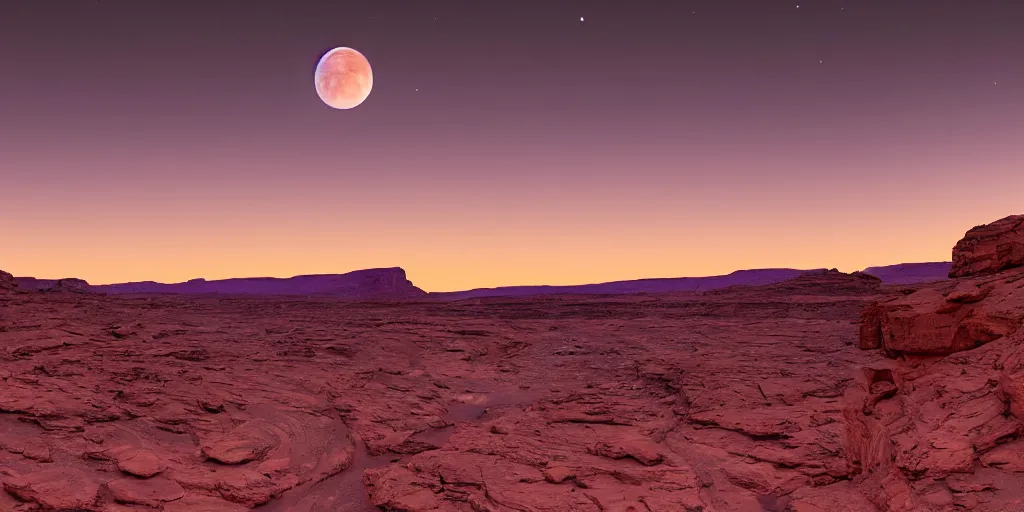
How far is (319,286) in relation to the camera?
338 ft

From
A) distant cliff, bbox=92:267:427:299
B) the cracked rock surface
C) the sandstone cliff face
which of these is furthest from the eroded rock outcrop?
distant cliff, bbox=92:267:427:299

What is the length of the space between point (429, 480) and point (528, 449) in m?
2.40

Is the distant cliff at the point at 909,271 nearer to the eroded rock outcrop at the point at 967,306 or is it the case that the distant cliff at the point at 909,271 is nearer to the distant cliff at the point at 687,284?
the distant cliff at the point at 687,284

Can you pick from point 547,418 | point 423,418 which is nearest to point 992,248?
point 547,418

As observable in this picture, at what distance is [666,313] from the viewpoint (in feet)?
97.8

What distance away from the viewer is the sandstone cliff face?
512 inches

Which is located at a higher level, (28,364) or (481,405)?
(28,364)

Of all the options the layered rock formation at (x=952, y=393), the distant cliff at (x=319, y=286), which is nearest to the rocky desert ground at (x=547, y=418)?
the layered rock formation at (x=952, y=393)

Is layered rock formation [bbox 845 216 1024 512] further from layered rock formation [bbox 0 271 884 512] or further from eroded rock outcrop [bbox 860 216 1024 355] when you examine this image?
layered rock formation [bbox 0 271 884 512]

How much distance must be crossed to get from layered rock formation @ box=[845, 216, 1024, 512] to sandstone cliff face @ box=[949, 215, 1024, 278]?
24 millimetres

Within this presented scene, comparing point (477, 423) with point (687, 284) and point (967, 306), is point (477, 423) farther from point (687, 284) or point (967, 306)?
point (687, 284)

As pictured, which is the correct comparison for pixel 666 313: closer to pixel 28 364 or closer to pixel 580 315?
pixel 580 315

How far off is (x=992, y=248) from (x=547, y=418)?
39.1 feet

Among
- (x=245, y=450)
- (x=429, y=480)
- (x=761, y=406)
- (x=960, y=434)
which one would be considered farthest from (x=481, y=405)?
(x=960, y=434)
